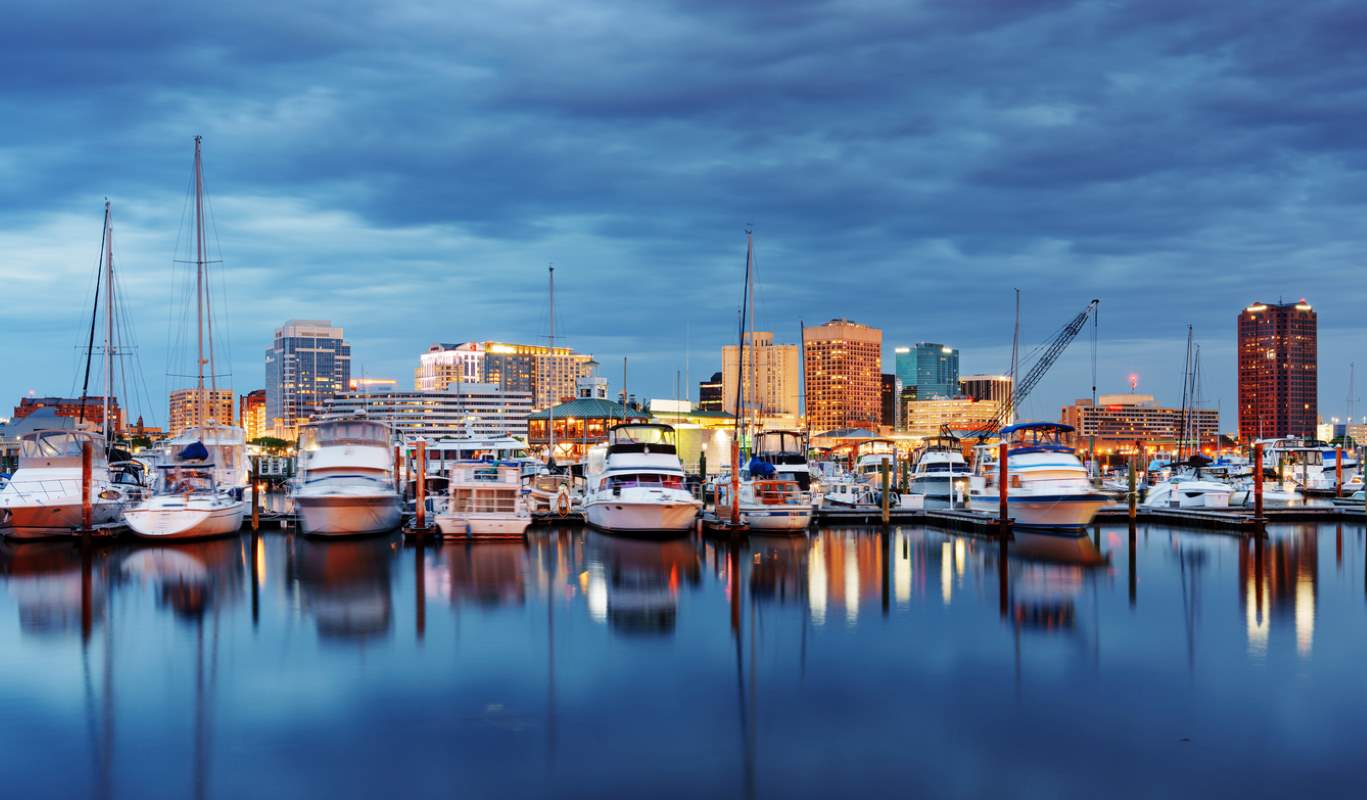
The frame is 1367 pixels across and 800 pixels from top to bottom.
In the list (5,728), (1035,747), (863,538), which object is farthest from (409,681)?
(863,538)

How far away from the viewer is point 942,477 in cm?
6569

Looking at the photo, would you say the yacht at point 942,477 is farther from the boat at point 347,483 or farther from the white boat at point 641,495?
the boat at point 347,483

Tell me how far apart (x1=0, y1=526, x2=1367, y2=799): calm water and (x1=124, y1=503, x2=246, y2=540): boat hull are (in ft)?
8.78

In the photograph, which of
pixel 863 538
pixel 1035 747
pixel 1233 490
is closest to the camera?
pixel 1035 747

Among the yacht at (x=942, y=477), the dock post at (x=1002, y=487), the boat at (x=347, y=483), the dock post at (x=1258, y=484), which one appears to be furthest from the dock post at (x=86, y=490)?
the dock post at (x=1258, y=484)

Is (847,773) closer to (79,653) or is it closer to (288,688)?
(288,688)

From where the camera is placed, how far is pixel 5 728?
A: 21016mm

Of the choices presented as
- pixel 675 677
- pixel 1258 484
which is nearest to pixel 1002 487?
pixel 1258 484

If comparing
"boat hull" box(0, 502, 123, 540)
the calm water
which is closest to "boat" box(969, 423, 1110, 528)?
the calm water

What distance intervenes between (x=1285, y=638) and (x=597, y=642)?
1746cm

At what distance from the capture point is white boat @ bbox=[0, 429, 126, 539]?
47.7 meters

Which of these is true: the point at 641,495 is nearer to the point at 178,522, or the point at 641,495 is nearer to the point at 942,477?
the point at 178,522

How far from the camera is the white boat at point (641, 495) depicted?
48688 mm

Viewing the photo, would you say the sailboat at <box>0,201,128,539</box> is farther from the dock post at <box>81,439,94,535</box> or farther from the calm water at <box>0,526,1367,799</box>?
the calm water at <box>0,526,1367,799</box>
